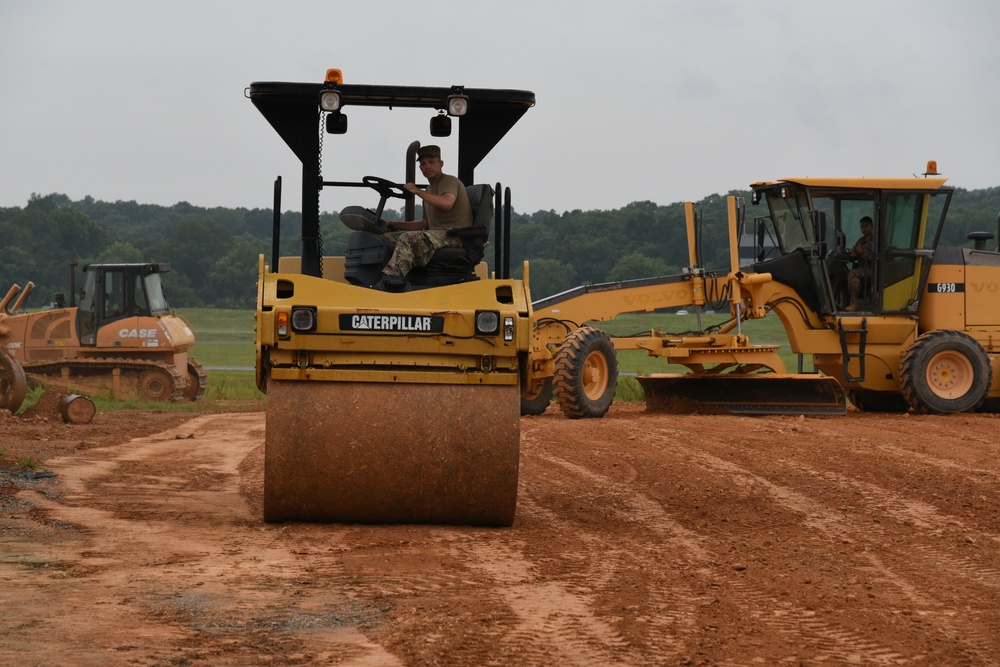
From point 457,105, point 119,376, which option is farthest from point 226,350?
point 457,105

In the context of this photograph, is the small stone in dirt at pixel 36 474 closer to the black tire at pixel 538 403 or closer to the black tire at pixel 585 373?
the black tire at pixel 585 373

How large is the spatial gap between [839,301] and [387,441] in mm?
11938

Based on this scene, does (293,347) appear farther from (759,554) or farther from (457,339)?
(759,554)

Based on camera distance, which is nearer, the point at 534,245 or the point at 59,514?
the point at 59,514

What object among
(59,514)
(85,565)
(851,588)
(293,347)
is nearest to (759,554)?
(851,588)

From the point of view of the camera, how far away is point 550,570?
7.15 metres

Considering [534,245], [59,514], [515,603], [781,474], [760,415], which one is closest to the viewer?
[515,603]

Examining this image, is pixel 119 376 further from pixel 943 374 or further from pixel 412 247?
pixel 412 247

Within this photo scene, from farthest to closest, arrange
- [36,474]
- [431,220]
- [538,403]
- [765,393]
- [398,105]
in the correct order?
[538,403]
[765,393]
[36,474]
[398,105]
[431,220]

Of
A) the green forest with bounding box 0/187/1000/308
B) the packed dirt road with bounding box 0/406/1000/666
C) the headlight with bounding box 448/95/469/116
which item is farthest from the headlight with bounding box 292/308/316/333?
the green forest with bounding box 0/187/1000/308

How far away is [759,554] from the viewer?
7832 mm

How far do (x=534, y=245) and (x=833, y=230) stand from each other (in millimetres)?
29915

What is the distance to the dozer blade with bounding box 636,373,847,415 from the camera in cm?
1730

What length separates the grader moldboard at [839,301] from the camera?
18016 millimetres
